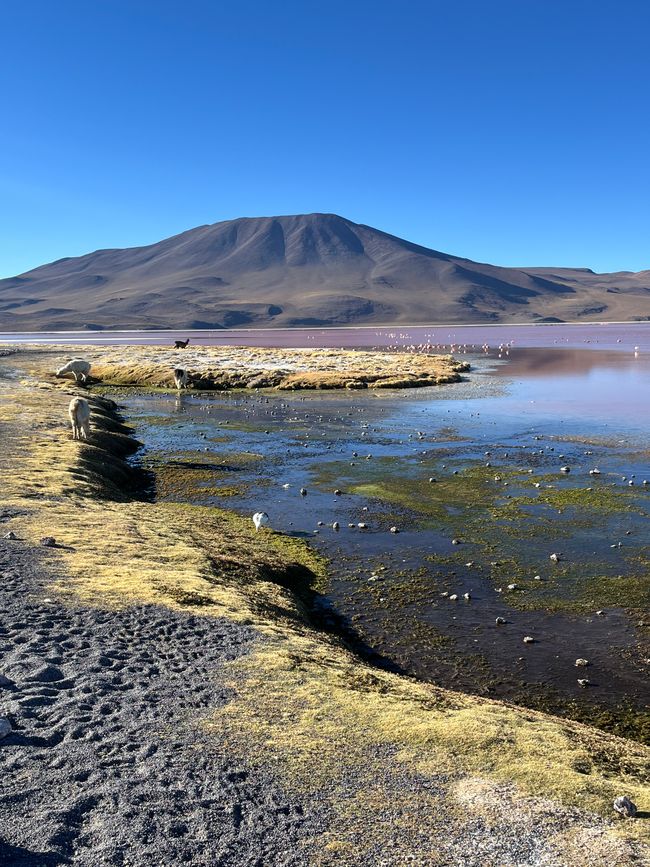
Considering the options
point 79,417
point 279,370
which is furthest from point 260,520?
point 279,370

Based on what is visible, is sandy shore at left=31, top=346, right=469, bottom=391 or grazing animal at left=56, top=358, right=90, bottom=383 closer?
sandy shore at left=31, top=346, right=469, bottom=391

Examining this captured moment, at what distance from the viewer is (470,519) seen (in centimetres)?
1950

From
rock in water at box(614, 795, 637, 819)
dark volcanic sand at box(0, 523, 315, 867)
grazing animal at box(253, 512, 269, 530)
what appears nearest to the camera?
dark volcanic sand at box(0, 523, 315, 867)

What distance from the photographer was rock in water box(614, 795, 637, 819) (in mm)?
6383

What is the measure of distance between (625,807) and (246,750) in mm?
3831

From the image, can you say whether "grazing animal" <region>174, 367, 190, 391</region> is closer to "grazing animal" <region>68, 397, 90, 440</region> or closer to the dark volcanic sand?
"grazing animal" <region>68, 397, 90, 440</region>

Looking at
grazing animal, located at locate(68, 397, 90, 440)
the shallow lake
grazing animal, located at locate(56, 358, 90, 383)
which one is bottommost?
the shallow lake

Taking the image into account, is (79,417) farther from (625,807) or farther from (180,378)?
(180,378)

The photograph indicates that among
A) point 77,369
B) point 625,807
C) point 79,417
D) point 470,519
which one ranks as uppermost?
point 77,369

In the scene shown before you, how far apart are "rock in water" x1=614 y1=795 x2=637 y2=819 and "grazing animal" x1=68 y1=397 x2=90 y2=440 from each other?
2512 cm

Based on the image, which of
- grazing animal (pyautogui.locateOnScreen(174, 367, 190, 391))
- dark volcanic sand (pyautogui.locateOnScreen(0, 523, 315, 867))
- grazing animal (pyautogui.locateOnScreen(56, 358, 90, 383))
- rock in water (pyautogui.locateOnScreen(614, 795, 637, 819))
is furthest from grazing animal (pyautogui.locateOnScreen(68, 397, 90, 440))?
grazing animal (pyautogui.locateOnScreen(56, 358, 90, 383))

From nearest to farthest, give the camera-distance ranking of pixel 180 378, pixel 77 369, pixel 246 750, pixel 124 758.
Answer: pixel 124 758, pixel 246 750, pixel 180 378, pixel 77 369

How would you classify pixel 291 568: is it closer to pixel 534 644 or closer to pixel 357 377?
pixel 534 644

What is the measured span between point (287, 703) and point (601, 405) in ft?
125
